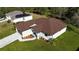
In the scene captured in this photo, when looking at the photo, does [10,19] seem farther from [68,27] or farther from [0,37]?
[68,27]

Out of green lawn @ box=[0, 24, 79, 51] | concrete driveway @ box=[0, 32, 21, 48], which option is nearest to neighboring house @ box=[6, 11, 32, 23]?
concrete driveway @ box=[0, 32, 21, 48]

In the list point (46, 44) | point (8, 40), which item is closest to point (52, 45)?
point (46, 44)

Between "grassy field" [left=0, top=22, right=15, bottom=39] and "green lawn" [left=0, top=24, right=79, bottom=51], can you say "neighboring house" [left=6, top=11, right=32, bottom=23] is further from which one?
"green lawn" [left=0, top=24, right=79, bottom=51]

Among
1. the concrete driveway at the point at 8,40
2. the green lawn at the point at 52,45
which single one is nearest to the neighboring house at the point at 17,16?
the concrete driveway at the point at 8,40

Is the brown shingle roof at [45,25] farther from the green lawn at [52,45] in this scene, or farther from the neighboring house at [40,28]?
the green lawn at [52,45]

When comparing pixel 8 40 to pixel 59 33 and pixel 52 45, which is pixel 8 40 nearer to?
pixel 52 45

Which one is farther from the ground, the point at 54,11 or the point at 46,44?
the point at 54,11
